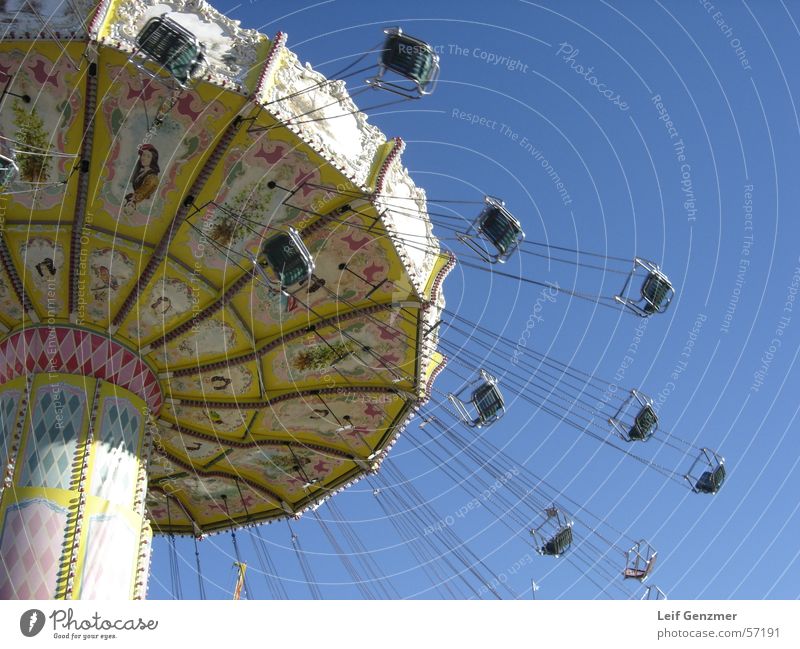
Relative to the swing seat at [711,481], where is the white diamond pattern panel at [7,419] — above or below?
above

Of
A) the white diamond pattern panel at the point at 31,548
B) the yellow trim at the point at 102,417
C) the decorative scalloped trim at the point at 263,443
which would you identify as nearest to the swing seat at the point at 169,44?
the yellow trim at the point at 102,417

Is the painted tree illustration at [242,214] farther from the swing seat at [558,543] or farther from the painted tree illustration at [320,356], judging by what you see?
the swing seat at [558,543]

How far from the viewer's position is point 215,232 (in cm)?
1487

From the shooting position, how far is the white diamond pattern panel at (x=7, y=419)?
49.2 ft

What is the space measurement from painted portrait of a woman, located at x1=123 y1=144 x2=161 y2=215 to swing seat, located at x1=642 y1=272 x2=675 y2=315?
7744mm

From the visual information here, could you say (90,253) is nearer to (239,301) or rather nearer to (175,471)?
(239,301)

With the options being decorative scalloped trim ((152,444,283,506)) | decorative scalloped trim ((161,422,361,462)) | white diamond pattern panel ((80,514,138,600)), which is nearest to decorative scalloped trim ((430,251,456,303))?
decorative scalloped trim ((161,422,361,462))

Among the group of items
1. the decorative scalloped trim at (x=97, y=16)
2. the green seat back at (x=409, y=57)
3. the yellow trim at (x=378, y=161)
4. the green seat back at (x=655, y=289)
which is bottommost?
the green seat back at (x=655, y=289)

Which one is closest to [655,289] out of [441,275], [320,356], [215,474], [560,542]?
[441,275]

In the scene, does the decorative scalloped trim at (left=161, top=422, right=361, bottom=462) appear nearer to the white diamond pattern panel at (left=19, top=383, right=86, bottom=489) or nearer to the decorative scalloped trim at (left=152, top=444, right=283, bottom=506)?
the decorative scalloped trim at (left=152, top=444, right=283, bottom=506)

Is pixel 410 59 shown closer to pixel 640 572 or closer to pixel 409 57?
pixel 409 57

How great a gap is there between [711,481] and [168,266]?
33.4ft

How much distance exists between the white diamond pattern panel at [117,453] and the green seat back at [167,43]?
5480mm

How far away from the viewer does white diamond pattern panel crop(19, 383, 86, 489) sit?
47.8 feet
